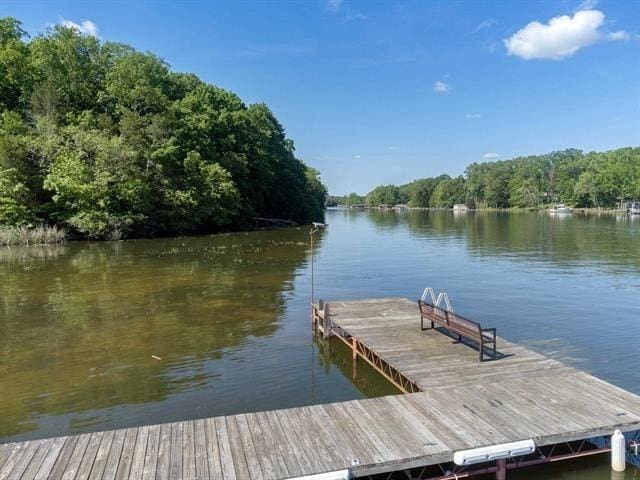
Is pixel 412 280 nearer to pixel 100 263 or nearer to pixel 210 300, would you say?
pixel 210 300

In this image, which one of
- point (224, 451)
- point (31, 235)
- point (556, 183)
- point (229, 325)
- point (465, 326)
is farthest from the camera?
point (556, 183)

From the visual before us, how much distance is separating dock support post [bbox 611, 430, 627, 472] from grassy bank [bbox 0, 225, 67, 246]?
41151 mm

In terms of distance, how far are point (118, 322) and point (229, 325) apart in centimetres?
369

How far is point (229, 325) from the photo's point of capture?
15.0m

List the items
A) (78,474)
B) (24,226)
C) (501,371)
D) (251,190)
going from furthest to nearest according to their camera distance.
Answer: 1. (251,190)
2. (24,226)
3. (501,371)
4. (78,474)

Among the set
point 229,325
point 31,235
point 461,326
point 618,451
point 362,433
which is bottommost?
point 229,325

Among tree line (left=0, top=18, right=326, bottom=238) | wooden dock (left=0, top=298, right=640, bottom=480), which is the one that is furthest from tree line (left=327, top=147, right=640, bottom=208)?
wooden dock (left=0, top=298, right=640, bottom=480)

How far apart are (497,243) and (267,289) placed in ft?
90.0

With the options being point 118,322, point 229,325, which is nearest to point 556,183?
point 229,325

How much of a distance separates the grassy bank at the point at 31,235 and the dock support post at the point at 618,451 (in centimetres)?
4115

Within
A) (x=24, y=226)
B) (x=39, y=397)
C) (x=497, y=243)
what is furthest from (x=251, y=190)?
(x=39, y=397)

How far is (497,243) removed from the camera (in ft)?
135

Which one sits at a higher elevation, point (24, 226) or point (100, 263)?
point (24, 226)

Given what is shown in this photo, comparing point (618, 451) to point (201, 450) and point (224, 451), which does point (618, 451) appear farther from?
point (201, 450)
